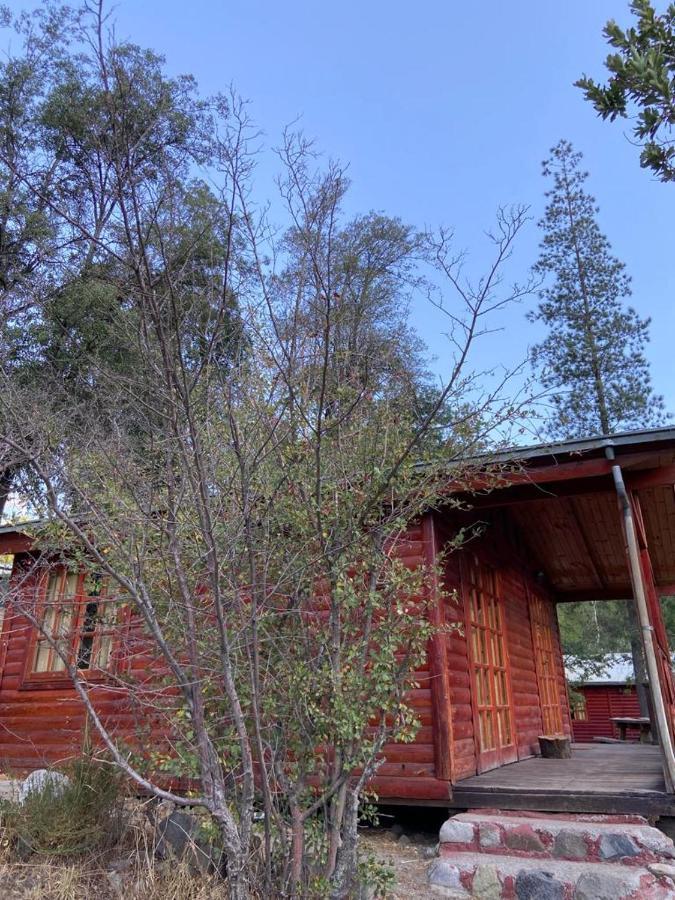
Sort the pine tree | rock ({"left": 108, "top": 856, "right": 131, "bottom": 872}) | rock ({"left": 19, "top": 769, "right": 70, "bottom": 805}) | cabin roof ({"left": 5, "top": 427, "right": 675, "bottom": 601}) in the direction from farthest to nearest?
the pine tree, cabin roof ({"left": 5, "top": 427, "right": 675, "bottom": 601}), rock ({"left": 19, "top": 769, "right": 70, "bottom": 805}), rock ({"left": 108, "top": 856, "right": 131, "bottom": 872})

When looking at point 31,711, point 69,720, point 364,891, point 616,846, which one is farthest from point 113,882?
point 31,711

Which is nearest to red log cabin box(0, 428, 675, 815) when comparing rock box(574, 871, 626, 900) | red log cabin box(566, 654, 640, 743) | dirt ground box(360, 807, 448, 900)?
dirt ground box(360, 807, 448, 900)

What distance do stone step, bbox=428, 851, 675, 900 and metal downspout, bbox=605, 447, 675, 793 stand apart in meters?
0.75

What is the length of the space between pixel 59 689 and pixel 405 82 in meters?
7.65

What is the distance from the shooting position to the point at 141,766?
3109 millimetres

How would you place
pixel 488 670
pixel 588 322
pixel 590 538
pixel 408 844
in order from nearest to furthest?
pixel 408 844
pixel 488 670
pixel 590 538
pixel 588 322

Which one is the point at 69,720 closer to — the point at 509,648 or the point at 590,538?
the point at 509,648

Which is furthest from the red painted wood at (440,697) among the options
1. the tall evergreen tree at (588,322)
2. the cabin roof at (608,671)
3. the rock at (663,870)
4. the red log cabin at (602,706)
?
the cabin roof at (608,671)

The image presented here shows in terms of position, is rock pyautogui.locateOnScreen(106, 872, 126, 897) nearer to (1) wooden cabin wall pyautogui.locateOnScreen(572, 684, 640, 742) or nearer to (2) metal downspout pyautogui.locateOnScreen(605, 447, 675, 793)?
(2) metal downspout pyautogui.locateOnScreen(605, 447, 675, 793)

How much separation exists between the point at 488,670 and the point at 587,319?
44.7 feet

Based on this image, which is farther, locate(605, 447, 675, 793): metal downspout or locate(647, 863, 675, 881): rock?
locate(605, 447, 675, 793): metal downspout

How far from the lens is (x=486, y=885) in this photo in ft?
12.5

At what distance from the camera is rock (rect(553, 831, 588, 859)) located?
394cm

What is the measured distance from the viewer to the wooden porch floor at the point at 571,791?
13.9 feet
